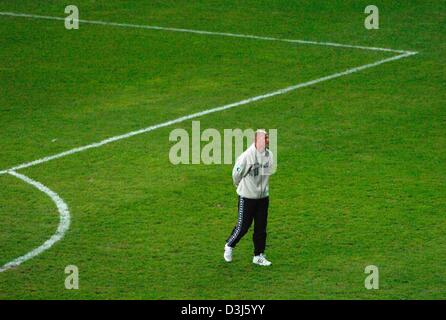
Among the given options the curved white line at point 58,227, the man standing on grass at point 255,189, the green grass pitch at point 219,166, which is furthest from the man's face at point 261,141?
the curved white line at point 58,227

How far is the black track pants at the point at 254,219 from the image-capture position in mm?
12727

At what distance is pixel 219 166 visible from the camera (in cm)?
1683

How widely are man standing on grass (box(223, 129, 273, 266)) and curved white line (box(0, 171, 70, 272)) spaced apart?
2.53m

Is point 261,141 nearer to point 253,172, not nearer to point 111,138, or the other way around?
point 253,172

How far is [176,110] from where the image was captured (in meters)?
19.7

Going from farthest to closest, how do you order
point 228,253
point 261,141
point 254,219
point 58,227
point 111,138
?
→ point 111,138 → point 58,227 → point 228,253 → point 254,219 → point 261,141

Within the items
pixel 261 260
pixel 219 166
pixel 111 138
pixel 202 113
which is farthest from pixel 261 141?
pixel 202 113

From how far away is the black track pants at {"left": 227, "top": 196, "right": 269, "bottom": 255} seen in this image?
12.7 meters

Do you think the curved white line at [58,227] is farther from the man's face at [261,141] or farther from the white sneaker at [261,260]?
the man's face at [261,141]

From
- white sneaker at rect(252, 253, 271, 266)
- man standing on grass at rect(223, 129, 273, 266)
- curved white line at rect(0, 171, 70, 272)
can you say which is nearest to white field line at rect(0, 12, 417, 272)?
curved white line at rect(0, 171, 70, 272)

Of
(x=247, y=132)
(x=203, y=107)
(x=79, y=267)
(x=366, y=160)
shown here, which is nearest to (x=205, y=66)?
(x=203, y=107)

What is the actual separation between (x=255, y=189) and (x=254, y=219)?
0.42 meters

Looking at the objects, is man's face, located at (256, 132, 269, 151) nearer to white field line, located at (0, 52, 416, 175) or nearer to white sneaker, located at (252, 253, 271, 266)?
white sneaker, located at (252, 253, 271, 266)

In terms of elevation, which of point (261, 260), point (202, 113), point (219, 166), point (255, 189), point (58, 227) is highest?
point (202, 113)
